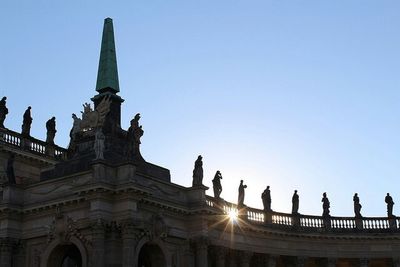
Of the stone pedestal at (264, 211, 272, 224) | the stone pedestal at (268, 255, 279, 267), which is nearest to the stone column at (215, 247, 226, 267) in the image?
the stone pedestal at (268, 255, 279, 267)

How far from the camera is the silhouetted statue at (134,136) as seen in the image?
49.6 metres

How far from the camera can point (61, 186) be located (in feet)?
160

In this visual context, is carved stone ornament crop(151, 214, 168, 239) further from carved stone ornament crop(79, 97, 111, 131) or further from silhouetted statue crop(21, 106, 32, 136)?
silhouetted statue crop(21, 106, 32, 136)

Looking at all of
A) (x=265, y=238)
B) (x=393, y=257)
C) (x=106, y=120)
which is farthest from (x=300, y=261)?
(x=106, y=120)

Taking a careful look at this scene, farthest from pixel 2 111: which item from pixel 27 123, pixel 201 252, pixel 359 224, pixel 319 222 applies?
pixel 359 224

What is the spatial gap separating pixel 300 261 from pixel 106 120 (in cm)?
2116

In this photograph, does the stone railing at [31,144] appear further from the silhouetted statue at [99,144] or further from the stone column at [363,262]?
the stone column at [363,262]

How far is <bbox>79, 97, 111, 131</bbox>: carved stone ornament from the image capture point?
171 ft

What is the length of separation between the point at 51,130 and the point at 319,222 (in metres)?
24.9

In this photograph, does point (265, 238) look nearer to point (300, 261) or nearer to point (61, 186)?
point (300, 261)

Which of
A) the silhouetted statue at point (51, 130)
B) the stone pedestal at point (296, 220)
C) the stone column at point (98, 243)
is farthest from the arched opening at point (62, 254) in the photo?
the stone pedestal at point (296, 220)

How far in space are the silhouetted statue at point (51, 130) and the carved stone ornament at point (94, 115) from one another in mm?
10671

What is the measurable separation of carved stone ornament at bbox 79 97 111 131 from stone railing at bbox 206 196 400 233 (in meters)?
14.5

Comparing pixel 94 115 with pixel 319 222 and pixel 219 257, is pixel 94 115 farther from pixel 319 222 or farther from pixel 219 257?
pixel 319 222
